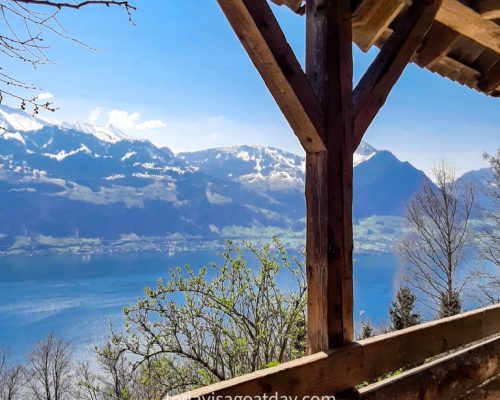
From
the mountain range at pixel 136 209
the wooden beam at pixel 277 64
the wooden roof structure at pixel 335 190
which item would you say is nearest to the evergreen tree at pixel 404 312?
the wooden roof structure at pixel 335 190

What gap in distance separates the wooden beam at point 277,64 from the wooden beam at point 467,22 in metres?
1.18

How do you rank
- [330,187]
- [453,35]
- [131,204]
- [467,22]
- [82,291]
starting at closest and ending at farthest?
[330,187], [467,22], [453,35], [82,291], [131,204]

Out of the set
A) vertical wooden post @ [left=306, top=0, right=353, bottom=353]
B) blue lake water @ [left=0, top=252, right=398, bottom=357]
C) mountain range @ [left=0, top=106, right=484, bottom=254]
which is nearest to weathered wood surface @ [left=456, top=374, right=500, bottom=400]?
vertical wooden post @ [left=306, top=0, right=353, bottom=353]

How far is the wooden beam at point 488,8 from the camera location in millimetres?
2132

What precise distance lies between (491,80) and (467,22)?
0.85 metres

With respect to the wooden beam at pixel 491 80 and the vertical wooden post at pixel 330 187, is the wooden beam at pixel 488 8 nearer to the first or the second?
the wooden beam at pixel 491 80

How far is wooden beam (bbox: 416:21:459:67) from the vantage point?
2.40m

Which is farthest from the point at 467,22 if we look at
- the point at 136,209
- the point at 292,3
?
the point at 136,209

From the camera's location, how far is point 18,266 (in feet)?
363

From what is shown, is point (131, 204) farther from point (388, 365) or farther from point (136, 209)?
point (388, 365)

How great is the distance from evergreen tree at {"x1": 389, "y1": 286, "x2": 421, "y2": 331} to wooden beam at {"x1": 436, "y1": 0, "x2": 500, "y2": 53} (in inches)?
602

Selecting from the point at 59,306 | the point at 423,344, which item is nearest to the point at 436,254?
the point at 423,344

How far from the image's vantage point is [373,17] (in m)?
2.12

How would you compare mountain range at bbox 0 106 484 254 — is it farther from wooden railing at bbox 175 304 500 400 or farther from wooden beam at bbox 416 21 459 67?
wooden railing at bbox 175 304 500 400
